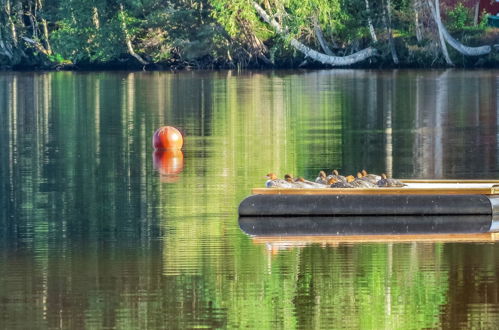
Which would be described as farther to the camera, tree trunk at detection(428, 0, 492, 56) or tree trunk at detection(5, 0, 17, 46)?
tree trunk at detection(5, 0, 17, 46)

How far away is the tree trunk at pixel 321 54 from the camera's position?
7838 centimetres

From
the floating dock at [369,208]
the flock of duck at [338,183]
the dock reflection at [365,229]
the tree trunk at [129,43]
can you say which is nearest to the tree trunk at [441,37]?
the tree trunk at [129,43]

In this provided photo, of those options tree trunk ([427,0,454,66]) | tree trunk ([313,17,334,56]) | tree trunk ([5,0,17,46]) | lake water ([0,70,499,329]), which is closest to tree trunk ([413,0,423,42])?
tree trunk ([427,0,454,66])

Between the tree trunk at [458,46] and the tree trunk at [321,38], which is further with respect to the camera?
the tree trunk at [321,38]

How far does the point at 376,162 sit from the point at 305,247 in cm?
902

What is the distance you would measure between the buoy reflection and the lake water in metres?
0.05

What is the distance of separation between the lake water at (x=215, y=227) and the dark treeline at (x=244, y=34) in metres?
34.6

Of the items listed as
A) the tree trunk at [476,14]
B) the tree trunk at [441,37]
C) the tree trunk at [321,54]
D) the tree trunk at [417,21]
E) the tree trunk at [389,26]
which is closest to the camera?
the tree trunk at [441,37]

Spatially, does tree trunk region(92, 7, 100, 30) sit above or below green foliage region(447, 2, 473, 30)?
above

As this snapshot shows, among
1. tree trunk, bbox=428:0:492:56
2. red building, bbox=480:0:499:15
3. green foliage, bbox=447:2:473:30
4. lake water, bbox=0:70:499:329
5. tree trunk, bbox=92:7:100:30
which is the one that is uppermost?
tree trunk, bbox=92:7:100:30

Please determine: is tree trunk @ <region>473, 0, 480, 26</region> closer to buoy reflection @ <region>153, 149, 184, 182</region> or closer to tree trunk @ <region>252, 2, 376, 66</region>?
tree trunk @ <region>252, 2, 376, 66</region>

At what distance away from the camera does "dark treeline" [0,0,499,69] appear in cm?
7531

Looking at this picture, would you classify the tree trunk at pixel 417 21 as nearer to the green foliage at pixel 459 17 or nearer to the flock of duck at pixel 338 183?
the green foliage at pixel 459 17

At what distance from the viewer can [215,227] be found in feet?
54.1
